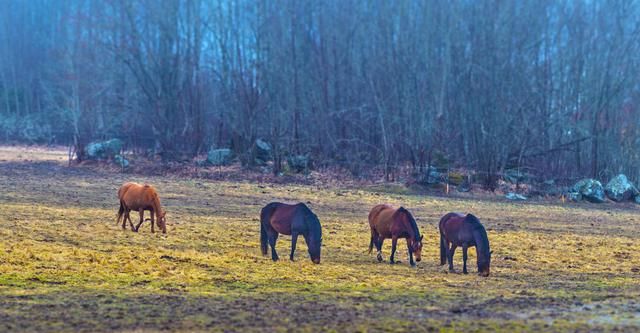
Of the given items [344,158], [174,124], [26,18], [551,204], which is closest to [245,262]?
[551,204]

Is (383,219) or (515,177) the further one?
(515,177)

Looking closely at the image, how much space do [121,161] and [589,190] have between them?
20250 millimetres

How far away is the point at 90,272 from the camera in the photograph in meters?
11.5

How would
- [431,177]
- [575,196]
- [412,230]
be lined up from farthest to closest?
[431,177] < [575,196] < [412,230]

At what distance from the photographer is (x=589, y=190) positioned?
31016 mm

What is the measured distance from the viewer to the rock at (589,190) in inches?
1210

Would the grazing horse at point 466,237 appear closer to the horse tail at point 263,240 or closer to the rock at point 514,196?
the horse tail at point 263,240

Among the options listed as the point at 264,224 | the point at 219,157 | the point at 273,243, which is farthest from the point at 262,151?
the point at 273,243

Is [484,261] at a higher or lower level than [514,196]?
higher

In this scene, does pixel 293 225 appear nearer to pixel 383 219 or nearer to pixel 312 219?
pixel 312 219

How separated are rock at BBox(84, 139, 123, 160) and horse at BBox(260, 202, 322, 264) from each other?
985 inches

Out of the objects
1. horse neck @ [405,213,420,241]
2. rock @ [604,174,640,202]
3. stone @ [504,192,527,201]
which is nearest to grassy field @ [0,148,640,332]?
horse neck @ [405,213,420,241]

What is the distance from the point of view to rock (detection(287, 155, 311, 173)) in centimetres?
3553

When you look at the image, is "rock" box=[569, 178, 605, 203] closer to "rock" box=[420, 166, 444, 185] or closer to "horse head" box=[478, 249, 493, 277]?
"rock" box=[420, 166, 444, 185]
